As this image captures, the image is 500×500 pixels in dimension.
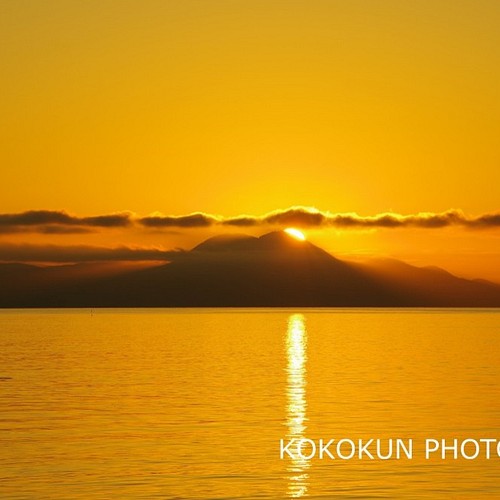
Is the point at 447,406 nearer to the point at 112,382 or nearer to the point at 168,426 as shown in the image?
the point at 168,426

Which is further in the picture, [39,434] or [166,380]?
[166,380]

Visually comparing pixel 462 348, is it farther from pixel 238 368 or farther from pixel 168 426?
pixel 168 426

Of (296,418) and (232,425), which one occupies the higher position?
(296,418)

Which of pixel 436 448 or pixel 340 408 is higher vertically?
pixel 340 408

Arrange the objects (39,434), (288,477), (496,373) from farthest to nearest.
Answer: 1. (496,373)
2. (39,434)
3. (288,477)

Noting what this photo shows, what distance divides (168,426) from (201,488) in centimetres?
1679

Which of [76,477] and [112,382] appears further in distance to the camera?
[112,382]

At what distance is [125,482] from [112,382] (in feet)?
144

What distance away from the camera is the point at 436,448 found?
48344 millimetres

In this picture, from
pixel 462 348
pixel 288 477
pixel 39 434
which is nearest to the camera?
pixel 288 477

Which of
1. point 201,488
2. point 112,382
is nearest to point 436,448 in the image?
point 201,488

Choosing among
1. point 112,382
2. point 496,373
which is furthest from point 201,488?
point 496,373

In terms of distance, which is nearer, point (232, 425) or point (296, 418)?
point (232, 425)

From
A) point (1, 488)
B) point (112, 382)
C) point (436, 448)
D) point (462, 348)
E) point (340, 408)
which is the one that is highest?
point (462, 348)
